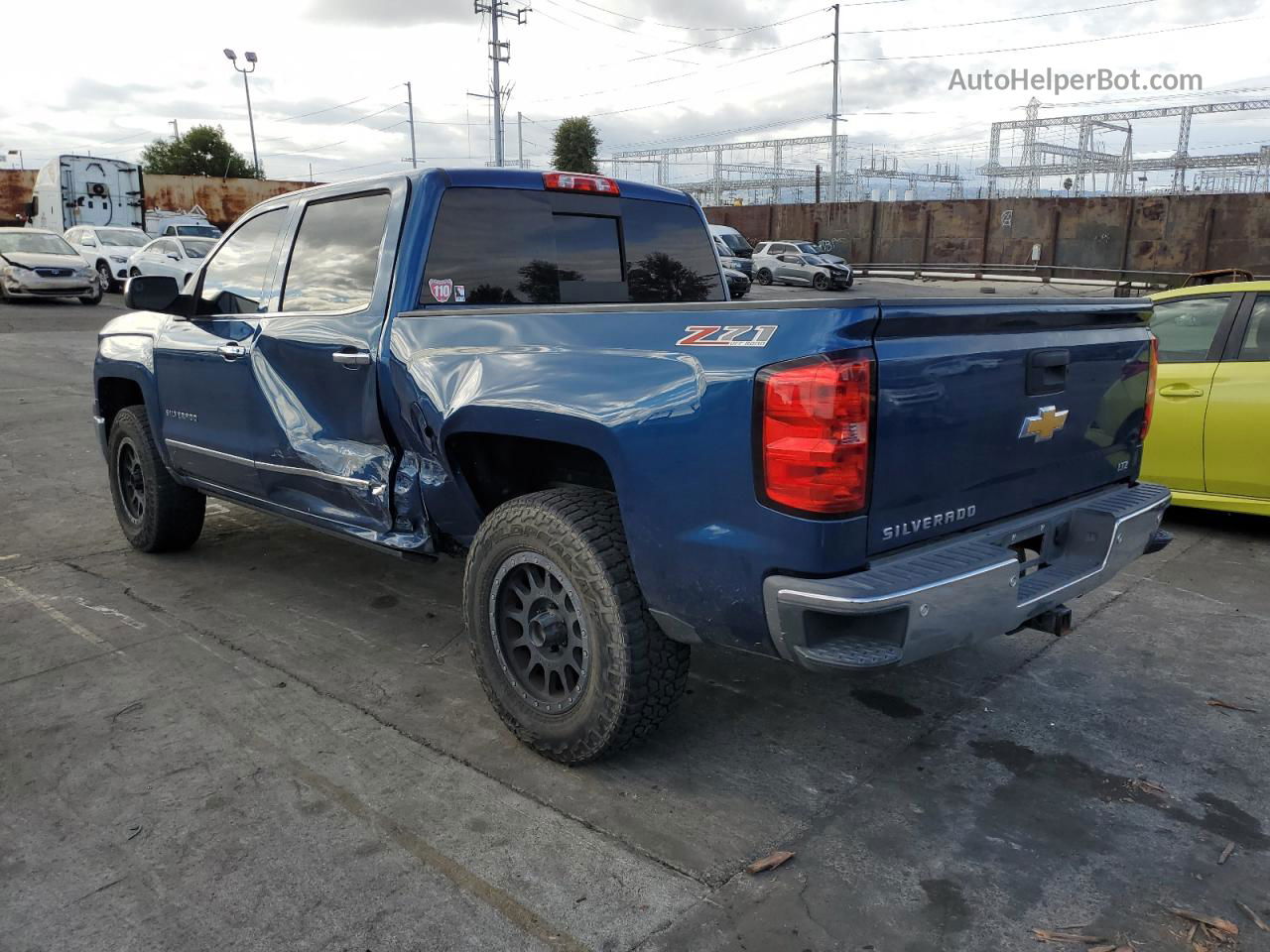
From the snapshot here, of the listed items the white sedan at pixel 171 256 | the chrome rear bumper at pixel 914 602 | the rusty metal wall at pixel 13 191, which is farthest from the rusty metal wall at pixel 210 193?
the chrome rear bumper at pixel 914 602

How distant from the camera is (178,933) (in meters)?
2.36

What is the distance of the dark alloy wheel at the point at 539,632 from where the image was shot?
307 centimetres

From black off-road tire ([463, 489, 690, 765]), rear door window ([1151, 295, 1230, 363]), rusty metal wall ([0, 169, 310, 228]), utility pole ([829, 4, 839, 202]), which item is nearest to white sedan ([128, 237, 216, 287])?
rusty metal wall ([0, 169, 310, 228])

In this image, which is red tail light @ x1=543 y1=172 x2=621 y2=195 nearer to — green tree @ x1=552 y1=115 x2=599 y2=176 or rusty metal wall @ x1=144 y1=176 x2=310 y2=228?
rusty metal wall @ x1=144 y1=176 x2=310 y2=228

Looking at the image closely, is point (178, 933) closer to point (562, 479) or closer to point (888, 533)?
point (562, 479)

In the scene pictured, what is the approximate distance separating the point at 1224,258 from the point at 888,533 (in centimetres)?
2984

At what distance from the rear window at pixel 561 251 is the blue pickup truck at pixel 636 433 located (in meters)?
0.01

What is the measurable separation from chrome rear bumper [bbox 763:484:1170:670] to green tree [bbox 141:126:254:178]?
7466 centimetres

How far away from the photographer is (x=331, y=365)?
12.4 ft

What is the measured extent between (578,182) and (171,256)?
1914cm

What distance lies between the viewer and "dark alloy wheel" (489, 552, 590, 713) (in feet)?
10.1

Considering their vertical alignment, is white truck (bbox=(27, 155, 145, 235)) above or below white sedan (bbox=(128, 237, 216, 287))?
above

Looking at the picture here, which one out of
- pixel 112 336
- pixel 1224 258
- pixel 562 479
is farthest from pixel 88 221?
pixel 1224 258

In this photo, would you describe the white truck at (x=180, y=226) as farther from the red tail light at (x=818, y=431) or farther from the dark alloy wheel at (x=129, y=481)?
the red tail light at (x=818, y=431)
